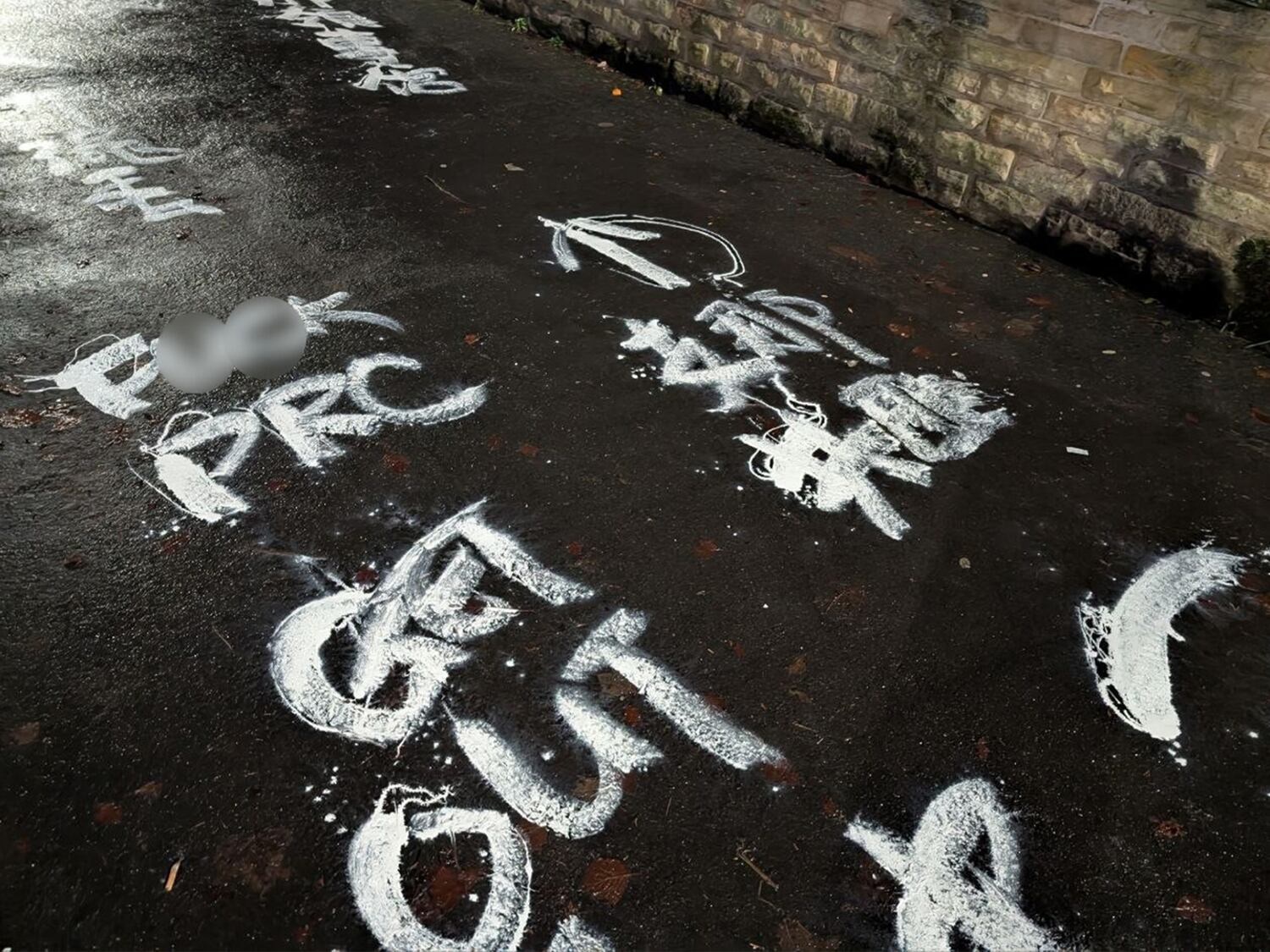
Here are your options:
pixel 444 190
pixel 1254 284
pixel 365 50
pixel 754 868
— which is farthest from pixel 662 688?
pixel 365 50

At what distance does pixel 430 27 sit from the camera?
8398 mm

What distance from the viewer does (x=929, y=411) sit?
4023 millimetres

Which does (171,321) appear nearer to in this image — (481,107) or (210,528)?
(210,528)

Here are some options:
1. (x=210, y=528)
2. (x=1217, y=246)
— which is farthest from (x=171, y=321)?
(x=1217, y=246)

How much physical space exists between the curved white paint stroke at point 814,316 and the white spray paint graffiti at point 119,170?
10.4 ft

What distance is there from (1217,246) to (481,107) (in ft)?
15.9

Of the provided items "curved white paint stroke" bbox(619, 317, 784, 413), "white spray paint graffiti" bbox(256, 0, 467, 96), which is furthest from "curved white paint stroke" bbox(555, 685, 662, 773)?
"white spray paint graffiti" bbox(256, 0, 467, 96)

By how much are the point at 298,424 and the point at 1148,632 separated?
3.23m

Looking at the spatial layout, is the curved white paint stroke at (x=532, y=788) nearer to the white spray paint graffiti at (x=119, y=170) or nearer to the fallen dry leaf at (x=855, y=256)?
the fallen dry leaf at (x=855, y=256)

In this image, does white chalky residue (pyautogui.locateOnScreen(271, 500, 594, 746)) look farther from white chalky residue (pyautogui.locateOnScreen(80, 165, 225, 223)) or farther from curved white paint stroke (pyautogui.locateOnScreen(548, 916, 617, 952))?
white chalky residue (pyautogui.locateOnScreen(80, 165, 225, 223))

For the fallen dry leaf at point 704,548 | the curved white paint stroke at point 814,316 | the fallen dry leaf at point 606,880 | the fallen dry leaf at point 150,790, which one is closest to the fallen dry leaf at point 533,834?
the fallen dry leaf at point 606,880

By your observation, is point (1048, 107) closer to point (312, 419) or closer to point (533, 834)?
point (312, 419)

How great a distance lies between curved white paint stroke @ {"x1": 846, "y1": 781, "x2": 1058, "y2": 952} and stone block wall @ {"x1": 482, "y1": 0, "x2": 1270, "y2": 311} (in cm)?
353

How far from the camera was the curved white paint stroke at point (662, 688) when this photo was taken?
2.66 meters
